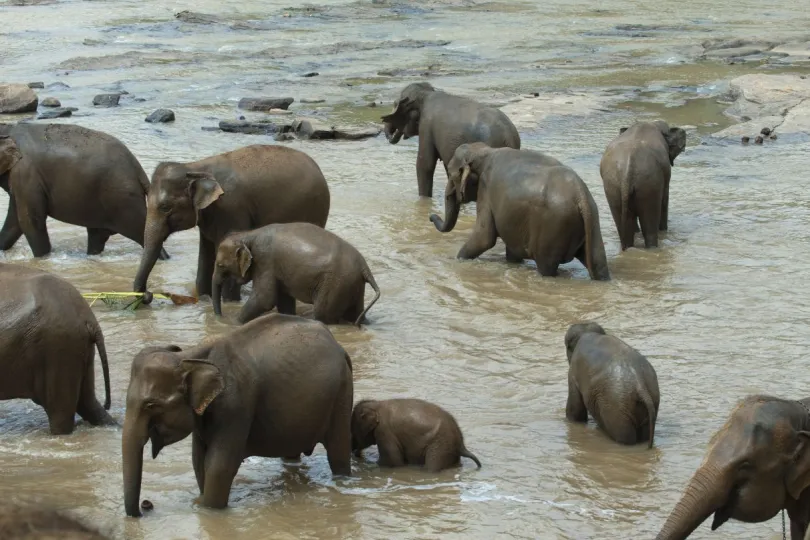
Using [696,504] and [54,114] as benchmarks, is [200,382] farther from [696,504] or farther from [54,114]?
[54,114]

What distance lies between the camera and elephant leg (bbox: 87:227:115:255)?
1172 centimetres

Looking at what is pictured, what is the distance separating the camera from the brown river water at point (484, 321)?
256 inches

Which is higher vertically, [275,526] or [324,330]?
[324,330]

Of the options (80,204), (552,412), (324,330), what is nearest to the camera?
(324,330)

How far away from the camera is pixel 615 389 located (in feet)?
24.0

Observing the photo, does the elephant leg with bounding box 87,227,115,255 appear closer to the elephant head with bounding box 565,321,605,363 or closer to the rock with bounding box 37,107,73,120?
the elephant head with bounding box 565,321,605,363

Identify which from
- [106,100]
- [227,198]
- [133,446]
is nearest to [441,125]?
[227,198]

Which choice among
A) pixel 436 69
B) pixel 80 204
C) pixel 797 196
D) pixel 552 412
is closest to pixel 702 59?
pixel 436 69

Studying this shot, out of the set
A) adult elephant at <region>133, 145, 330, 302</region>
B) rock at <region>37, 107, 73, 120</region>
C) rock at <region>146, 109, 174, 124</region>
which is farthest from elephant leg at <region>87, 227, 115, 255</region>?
rock at <region>37, 107, 73, 120</region>

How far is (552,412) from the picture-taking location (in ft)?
26.1

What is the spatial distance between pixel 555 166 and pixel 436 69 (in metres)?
14.6

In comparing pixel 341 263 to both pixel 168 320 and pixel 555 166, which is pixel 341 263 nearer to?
pixel 168 320

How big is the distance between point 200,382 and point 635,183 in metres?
6.69

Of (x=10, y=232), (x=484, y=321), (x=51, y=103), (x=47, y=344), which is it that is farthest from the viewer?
(x=51, y=103)
